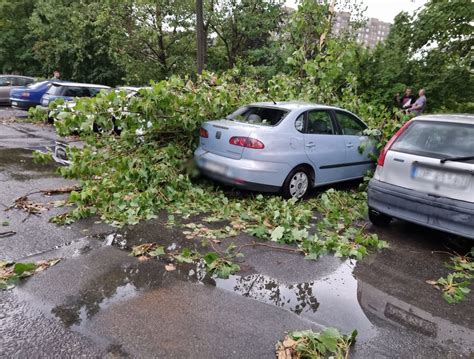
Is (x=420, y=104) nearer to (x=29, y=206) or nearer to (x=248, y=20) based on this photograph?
(x=248, y=20)

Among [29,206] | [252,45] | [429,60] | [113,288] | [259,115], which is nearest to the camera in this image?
[113,288]

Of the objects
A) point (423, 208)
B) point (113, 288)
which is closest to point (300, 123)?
point (423, 208)

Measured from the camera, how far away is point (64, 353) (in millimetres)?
2551

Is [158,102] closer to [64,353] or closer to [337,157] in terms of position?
[337,157]

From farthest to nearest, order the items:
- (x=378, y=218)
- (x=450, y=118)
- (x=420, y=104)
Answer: (x=420, y=104) < (x=378, y=218) < (x=450, y=118)

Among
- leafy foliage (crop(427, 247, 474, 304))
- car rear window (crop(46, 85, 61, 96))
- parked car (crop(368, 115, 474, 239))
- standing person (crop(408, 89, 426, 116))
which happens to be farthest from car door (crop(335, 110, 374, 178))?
car rear window (crop(46, 85, 61, 96))

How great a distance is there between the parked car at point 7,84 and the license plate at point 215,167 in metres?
16.1

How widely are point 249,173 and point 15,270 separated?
3114 mm

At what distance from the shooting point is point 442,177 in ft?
14.2

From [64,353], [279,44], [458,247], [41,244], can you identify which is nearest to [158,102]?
[41,244]

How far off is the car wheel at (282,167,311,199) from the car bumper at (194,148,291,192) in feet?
0.39

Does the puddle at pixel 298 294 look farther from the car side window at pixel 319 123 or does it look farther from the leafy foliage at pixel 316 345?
the car side window at pixel 319 123

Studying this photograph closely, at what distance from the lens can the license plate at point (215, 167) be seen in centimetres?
573

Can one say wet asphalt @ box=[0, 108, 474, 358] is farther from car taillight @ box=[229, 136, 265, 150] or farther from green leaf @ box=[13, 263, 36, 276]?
car taillight @ box=[229, 136, 265, 150]
